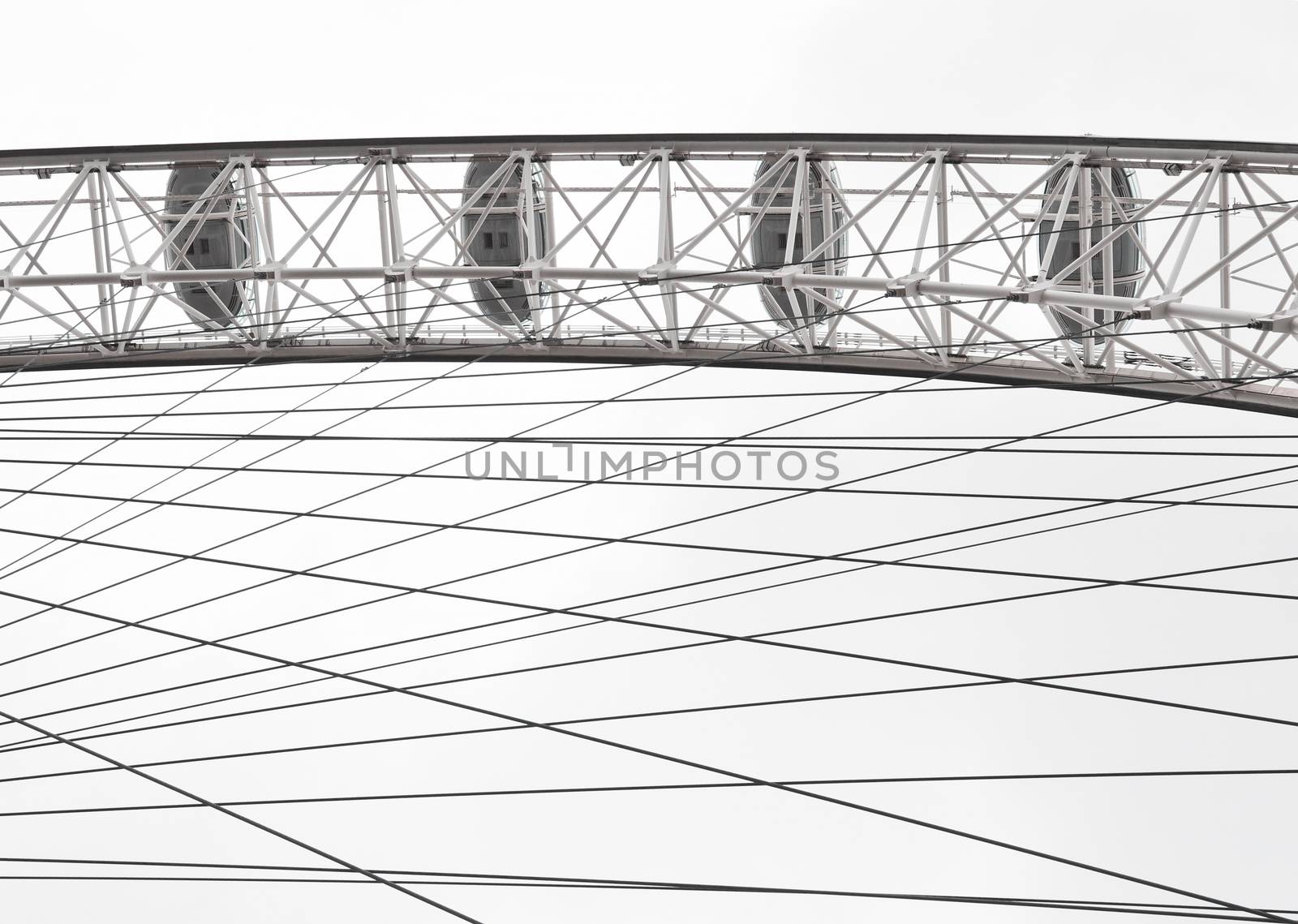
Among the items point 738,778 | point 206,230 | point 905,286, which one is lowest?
point 738,778

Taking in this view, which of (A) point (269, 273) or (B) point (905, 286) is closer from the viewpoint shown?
(B) point (905, 286)

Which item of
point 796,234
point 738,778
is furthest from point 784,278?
point 738,778

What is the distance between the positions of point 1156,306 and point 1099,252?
3131 millimetres

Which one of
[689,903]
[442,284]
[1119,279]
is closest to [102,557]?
[689,903]

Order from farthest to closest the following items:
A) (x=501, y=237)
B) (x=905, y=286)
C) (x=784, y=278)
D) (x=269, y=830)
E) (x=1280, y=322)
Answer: (x=501, y=237) < (x=784, y=278) < (x=905, y=286) < (x=1280, y=322) < (x=269, y=830)

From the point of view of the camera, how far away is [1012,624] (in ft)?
119

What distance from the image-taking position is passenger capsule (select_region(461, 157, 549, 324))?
16641 millimetres

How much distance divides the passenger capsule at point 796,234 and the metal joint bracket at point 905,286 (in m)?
0.86

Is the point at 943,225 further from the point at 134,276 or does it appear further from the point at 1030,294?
the point at 134,276

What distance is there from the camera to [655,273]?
49.5 ft

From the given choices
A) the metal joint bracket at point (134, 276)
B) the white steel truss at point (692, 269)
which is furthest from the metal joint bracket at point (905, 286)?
the metal joint bracket at point (134, 276)

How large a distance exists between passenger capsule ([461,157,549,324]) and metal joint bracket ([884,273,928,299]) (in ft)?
15.0

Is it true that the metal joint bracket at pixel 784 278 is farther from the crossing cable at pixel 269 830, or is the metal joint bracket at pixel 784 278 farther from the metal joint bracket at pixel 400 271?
the crossing cable at pixel 269 830

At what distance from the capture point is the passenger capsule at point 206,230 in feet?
55.1
